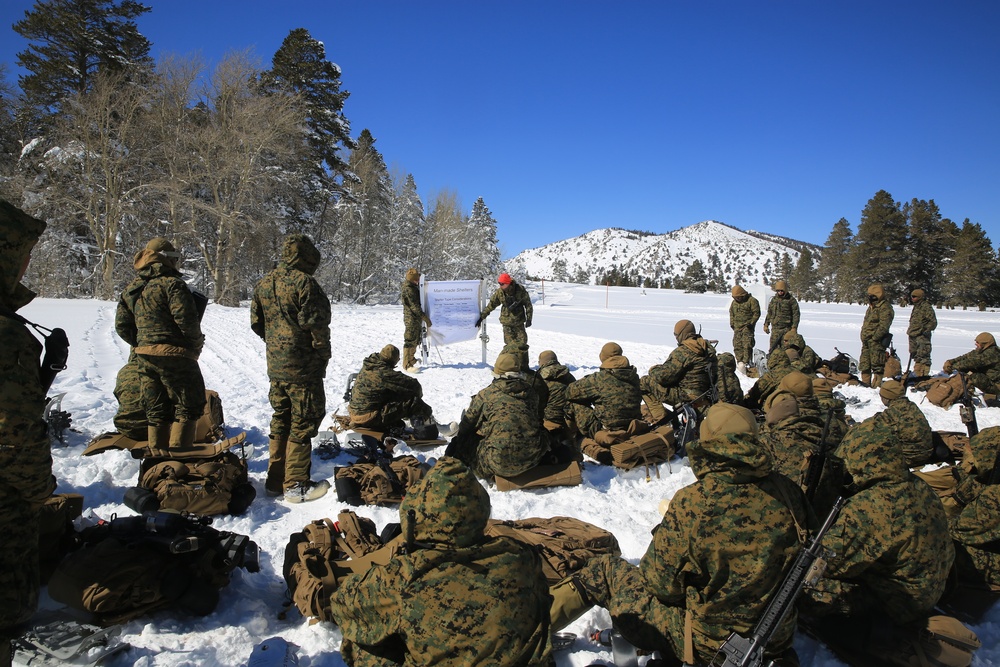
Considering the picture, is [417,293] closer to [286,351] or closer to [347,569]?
[286,351]

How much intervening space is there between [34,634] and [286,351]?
253cm

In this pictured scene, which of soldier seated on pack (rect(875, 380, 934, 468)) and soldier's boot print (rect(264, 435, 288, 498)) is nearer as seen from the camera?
soldier's boot print (rect(264, 435, 288, 498))

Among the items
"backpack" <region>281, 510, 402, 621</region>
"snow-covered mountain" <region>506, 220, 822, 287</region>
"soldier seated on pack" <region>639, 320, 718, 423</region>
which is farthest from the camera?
"snow-covered mountain" <region>506, 220, 822, 287</region>

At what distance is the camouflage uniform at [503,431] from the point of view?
4.93 meters

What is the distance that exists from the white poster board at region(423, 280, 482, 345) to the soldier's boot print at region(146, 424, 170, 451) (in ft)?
21.5

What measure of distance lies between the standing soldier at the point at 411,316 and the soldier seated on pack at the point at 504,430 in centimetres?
537

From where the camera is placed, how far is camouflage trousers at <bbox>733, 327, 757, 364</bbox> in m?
11.0

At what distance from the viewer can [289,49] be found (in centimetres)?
2897

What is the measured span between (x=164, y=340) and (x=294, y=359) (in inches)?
44.8

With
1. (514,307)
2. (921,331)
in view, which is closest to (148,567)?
(514,307)

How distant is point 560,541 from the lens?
355cm

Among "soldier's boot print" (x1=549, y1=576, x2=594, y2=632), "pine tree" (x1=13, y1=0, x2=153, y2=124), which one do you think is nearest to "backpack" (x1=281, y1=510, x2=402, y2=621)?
"soldier's boot print" (x1=549, y1=576, x2=594, y2=632)

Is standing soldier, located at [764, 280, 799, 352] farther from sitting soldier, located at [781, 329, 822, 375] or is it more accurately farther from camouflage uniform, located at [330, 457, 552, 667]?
camouflage uniform, located at [330, 457, 552, 667]

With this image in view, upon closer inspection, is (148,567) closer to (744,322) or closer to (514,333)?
(514,333)
